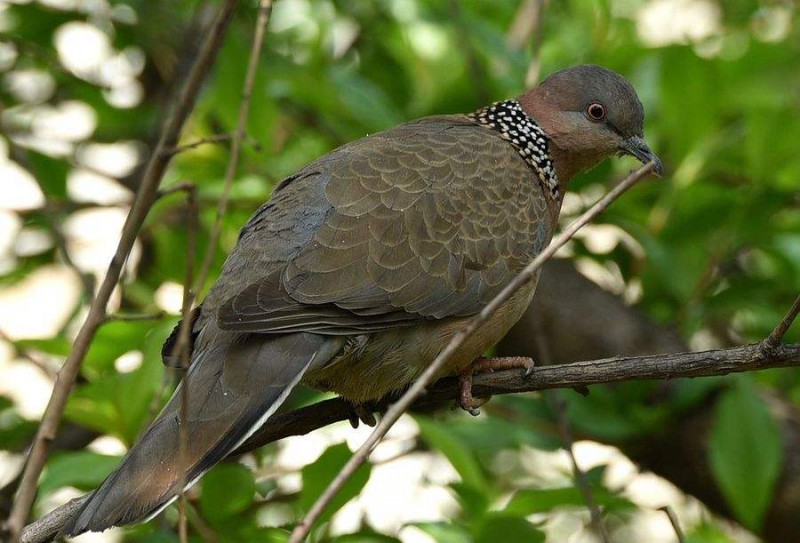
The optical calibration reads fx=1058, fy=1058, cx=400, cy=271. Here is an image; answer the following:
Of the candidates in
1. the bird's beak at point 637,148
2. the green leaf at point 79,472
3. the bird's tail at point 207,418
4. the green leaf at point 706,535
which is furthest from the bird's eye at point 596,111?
the green leaf at point 79,472

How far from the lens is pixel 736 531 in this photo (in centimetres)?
568

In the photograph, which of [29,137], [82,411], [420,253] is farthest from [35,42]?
[420,253]

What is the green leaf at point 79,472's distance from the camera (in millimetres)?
3506

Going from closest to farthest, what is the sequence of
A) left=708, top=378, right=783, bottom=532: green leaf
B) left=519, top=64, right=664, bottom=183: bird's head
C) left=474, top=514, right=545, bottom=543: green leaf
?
1. left=474, top=514, right=545, bottom=543: green leaf
2. left=708, top=378, right=783, bottom=532: green leaf
3. left=519, top=64, right=664, bottom=183: bird's head

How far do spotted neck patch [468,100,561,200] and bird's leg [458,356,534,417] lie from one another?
2.84 ft

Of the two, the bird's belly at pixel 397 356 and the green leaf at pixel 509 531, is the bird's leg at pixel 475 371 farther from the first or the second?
the green leaf at pixel 509 531

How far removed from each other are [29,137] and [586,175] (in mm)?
2599

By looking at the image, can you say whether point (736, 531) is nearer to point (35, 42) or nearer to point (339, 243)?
point (339, 243)

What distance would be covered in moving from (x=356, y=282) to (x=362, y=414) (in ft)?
1.88

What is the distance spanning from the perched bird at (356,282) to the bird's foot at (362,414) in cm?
5

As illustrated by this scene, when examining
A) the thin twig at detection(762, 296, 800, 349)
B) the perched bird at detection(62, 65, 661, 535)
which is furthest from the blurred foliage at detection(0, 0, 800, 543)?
the thin twig at detection(762, 296, 800, 349)

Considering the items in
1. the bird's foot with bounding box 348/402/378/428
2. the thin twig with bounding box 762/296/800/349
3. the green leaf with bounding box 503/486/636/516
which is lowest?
the thin twig with bounding box 762/296/800/349

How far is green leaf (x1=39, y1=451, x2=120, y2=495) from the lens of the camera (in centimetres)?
351

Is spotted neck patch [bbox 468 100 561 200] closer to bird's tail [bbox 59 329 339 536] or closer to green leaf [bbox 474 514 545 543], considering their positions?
bird's tail [bbox 59 329 339 536]
